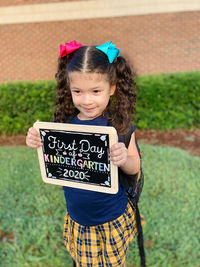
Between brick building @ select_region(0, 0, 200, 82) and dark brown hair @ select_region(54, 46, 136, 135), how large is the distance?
731cm

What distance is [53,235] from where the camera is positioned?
8.04ft

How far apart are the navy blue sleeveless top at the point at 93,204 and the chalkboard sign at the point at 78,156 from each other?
0.35 feet

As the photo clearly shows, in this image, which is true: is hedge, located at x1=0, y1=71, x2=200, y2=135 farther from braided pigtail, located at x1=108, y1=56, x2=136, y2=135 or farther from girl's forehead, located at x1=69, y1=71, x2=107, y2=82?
girl's forehead, located at x1=69, y1=71, x2=107, y2=82

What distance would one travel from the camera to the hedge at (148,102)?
4.98 meters

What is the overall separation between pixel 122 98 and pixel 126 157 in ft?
1.44

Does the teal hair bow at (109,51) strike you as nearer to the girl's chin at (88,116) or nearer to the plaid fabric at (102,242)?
the girl's chin at (88,116)

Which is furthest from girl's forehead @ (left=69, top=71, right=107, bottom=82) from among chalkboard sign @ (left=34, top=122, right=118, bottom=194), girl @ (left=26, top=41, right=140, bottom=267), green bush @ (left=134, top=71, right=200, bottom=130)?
green bush @ (left=134, top=71, right=200, bottom=130)

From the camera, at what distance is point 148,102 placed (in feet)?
16.5

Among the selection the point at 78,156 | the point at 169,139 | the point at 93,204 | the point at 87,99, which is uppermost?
the point at 87,99

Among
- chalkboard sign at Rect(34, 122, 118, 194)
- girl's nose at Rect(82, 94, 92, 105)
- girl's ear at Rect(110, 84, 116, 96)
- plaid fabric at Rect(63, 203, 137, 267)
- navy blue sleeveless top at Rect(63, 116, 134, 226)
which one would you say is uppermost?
girl's ear at Rect(110, 84, 116, 96)

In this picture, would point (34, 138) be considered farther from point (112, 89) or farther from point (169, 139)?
point (169, 139)

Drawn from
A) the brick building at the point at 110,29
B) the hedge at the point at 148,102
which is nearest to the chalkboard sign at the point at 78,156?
the hedge at the point at 148,102

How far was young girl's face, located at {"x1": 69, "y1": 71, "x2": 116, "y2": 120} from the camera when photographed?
1216 millimetres

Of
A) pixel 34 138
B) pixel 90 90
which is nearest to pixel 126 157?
pixel 90 90
